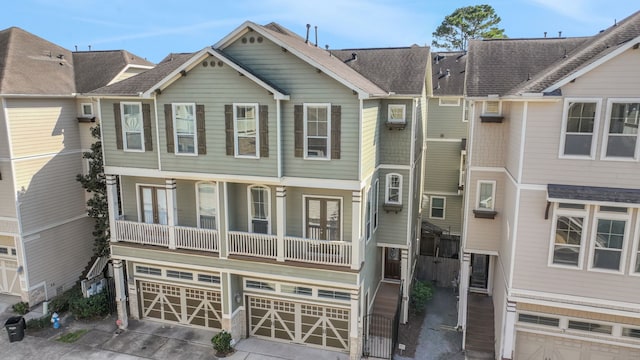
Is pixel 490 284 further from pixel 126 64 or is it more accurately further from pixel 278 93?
pixel 126 64

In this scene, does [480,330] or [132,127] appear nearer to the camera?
[480,330]

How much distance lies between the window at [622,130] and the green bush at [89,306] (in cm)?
1911

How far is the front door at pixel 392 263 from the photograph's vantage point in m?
18.5

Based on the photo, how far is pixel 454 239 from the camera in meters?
23.5

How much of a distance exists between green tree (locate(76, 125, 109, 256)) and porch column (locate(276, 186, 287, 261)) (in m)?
9.10

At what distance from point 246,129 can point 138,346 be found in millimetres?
9183

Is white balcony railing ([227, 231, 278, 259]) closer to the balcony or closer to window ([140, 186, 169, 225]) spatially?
the balcony

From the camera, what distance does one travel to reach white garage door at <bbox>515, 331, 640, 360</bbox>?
12914mm

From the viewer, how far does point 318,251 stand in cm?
1484

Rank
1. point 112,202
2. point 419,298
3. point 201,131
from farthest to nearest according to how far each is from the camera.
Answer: point 419,298
point 112,202
point 201,131

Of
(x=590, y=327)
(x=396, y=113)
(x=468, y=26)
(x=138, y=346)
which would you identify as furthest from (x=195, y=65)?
(x=468, y=26)

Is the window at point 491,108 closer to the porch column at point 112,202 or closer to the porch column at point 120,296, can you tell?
the porch column at point 112,202

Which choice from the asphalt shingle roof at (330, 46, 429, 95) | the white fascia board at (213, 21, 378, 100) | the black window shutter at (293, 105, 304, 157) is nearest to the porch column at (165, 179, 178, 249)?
the black window shutter at (293, 105, 304, 157)

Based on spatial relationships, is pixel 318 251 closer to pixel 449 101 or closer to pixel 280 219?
pixel 280 219
